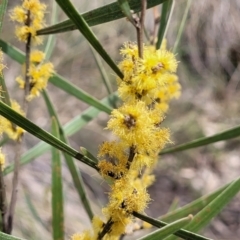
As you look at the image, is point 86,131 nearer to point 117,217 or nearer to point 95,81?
point 95,81

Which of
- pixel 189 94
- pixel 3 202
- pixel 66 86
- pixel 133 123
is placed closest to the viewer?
pixel 133 123

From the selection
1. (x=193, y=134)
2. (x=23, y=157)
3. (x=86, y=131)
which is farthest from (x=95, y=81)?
(x=23, y=157)

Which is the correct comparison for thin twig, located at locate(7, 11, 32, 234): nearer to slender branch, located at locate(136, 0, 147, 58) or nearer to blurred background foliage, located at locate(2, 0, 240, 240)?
slender branch, located at locate(136, 0, 147, 58)

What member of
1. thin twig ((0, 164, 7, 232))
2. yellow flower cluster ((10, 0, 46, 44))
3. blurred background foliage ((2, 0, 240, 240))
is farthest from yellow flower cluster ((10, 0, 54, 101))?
blurred background foliage ((2, 0, 240, 240))

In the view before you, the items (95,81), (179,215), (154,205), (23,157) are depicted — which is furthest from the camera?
(95,81)

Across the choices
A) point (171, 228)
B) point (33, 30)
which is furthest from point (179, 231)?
point (33, 30)

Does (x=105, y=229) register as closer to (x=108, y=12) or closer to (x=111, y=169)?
(x=111, y=169)
